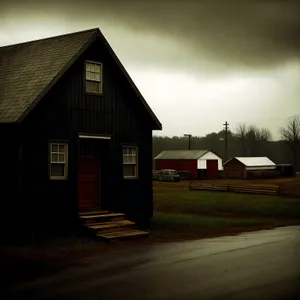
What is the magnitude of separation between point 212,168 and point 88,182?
144ft

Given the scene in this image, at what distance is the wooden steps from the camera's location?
14273 millimetres

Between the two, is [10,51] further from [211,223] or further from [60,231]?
[211,223]

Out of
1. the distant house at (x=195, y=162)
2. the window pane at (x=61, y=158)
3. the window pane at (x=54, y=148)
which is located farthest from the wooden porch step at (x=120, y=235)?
the distant house at (x=195, y=162)

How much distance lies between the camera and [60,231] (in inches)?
573

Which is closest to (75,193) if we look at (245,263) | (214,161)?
(245,263)

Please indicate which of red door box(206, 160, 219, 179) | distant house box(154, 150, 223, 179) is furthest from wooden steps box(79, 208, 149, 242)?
red door box(206, 160, 219, 179)

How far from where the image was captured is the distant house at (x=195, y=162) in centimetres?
5731

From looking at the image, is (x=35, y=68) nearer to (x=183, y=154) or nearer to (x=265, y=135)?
(x=183, y=154)

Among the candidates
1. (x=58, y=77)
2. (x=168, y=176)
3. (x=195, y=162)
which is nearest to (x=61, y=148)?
(x=58, y=77)

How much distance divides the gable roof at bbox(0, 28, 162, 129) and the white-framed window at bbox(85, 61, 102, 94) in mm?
668

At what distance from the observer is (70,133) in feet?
49.4

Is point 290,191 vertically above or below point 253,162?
below

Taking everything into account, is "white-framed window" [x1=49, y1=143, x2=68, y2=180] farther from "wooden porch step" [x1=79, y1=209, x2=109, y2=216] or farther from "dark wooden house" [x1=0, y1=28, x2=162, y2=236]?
"wooden porch step" [x1=79, y1=209, x2=109, y2=216]

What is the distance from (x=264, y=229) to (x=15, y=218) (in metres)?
9.36
